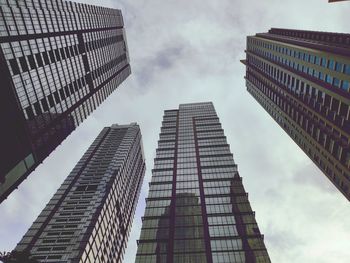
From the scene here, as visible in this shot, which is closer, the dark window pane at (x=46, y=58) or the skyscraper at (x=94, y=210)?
the dark window pane at (x=46, y=58)

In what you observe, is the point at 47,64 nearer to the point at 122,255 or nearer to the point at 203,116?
the point at 203,116

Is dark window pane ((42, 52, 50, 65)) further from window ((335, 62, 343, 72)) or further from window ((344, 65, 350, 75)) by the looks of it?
window ((344, 65, 350, 75))

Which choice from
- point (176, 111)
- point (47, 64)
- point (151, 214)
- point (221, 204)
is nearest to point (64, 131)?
point (47, 64)

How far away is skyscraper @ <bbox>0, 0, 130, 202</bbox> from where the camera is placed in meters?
56.8

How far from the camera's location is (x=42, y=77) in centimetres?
6988

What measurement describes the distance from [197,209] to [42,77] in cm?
4580

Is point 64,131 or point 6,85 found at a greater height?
point 64,131

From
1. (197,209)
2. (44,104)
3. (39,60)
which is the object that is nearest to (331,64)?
(197,209)

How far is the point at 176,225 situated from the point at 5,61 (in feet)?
152

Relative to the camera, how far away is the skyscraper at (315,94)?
200 ft

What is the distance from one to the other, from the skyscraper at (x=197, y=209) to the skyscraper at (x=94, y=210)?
22063mm

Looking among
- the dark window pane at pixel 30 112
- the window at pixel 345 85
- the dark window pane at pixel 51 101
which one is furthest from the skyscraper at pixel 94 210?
the window at pixel 345 85

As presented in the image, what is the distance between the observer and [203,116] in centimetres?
12912

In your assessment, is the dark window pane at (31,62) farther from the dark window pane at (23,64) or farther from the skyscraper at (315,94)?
the skyscraper at (315,94)
